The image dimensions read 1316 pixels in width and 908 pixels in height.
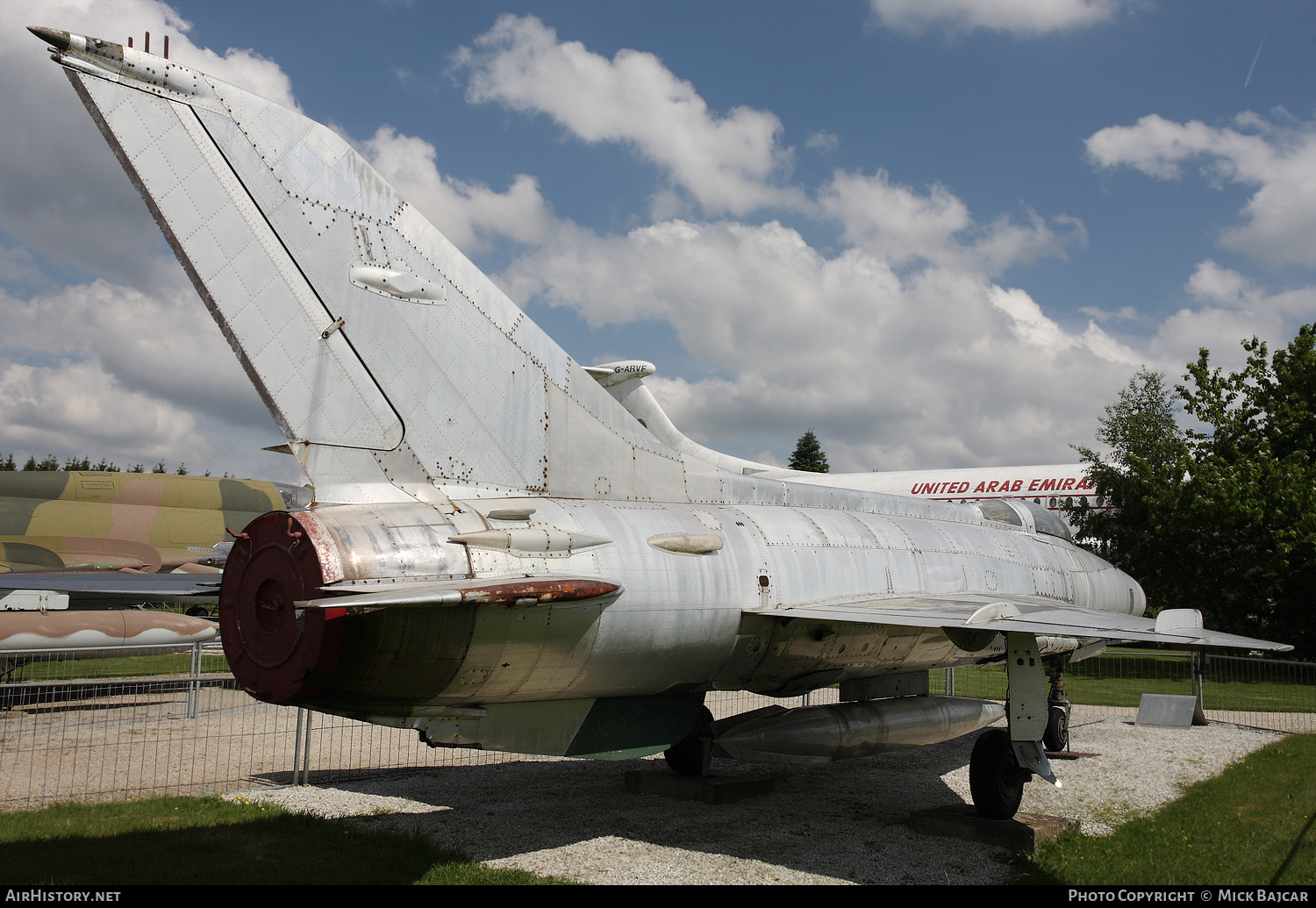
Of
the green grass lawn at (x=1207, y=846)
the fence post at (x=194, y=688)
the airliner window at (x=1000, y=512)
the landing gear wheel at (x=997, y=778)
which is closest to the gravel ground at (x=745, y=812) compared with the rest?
the green grass lawn at (x=1207, y=846)

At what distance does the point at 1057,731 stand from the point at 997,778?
14.2ft

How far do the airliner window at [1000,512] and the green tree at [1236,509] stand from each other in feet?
37.6

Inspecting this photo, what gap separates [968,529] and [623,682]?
17.0ft

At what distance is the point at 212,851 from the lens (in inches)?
248

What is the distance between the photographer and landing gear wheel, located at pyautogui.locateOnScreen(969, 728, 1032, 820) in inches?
290

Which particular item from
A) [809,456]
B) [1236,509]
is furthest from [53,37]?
[809,456]

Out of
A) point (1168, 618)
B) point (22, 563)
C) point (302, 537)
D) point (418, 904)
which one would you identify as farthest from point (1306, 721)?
point (22, 563)

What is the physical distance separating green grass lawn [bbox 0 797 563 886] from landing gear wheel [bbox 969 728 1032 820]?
371 centimetres

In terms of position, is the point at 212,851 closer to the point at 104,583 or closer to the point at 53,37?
the point at 53,37

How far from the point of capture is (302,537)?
508cm

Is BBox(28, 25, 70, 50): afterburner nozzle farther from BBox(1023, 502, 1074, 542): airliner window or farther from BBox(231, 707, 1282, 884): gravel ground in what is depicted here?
BBox(1023, 502, 1074, 542): airliner window

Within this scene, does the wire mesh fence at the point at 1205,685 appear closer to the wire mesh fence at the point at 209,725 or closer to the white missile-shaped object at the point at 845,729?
the wire mesh fence at the point at 209,725

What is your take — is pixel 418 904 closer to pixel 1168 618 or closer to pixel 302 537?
pixel 302 537

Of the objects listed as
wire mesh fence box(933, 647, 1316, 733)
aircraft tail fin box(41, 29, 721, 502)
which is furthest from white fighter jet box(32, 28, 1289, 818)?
wire mesh fence box(933, 647, 1316, 733)
